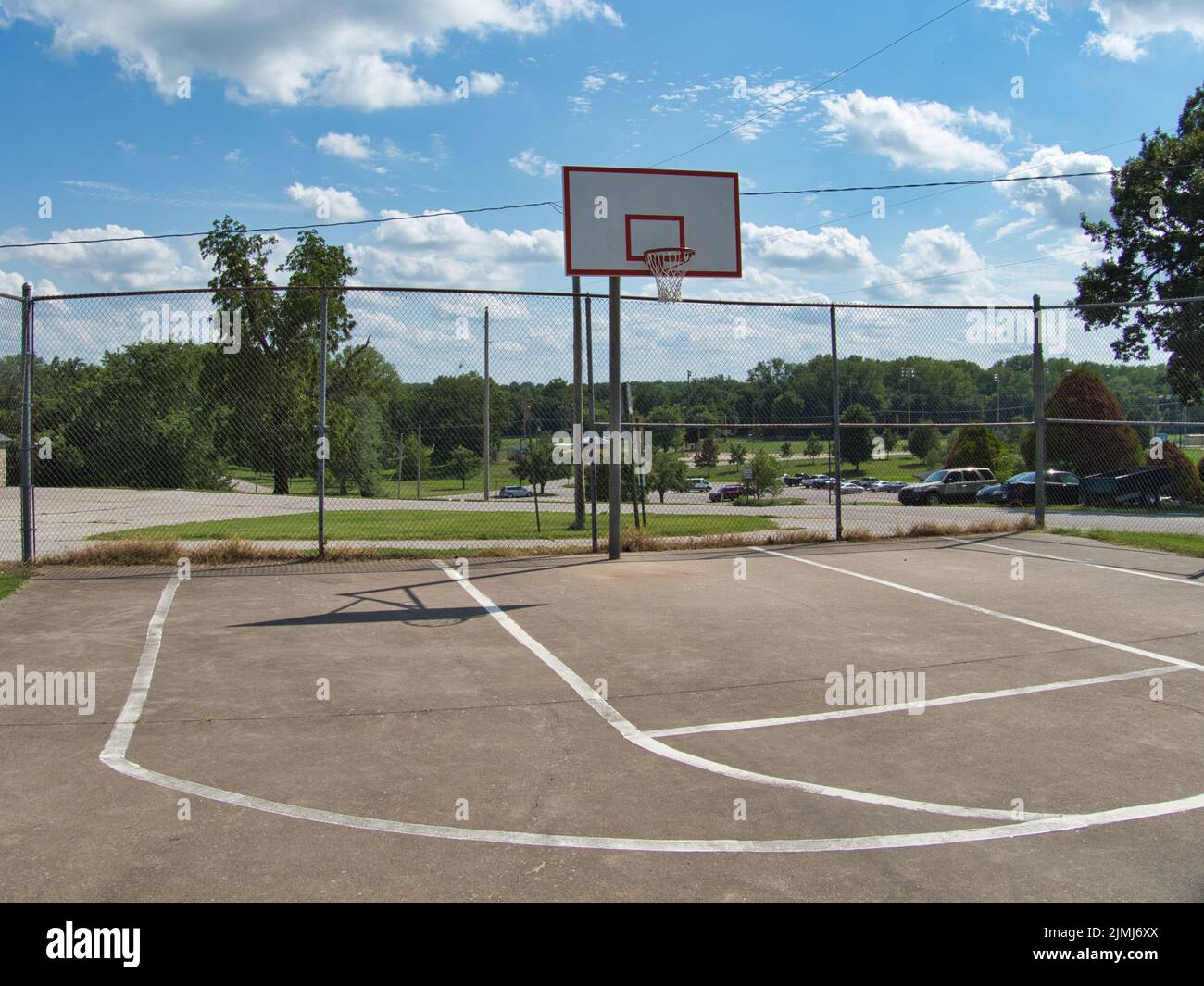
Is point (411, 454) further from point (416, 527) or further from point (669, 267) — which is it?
point (669, 267)

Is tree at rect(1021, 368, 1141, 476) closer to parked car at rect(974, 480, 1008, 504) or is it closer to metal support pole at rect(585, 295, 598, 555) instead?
parked car at rect(974, 480, 1008, 504)

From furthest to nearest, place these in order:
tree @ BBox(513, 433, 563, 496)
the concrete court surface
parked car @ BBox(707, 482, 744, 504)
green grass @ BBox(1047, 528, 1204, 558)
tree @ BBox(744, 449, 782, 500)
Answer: parked car @ BBox(707, 482, 744, 504), tree @ BBox(744, 449, 782, 500), tree @ BBox(513, 433, 563, 496), green grass @ BBox(1047, 528, 1204, 558), the concrete court surface

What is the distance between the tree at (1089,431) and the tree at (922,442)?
15.3 feet

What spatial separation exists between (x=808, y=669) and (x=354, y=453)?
19.0 metres

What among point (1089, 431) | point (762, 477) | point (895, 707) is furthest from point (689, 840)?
point (762, 477)

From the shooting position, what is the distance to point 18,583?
10.5 meters

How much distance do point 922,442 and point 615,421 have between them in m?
33.7

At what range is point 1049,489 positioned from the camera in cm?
3095

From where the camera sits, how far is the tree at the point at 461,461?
2420 centimetres

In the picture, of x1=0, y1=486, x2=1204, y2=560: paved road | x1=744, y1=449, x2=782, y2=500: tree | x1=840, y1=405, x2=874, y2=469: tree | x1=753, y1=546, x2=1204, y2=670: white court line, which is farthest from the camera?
x1=744, y1=449, x2=782, y2=500: tree

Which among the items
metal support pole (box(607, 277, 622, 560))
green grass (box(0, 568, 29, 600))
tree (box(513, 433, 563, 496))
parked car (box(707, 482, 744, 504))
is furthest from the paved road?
parked car (box(707, 482, 744, 504))

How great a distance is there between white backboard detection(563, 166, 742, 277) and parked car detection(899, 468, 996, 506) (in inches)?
928

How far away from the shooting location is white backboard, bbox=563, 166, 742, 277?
12.7 meters
